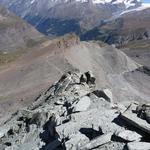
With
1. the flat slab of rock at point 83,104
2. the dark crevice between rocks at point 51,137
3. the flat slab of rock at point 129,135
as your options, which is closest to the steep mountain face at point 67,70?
the flat slab of rock at point 83,104

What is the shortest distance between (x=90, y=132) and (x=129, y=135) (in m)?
2.08

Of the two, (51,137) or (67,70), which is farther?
(67,70)

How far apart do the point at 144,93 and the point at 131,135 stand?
48.1 meters

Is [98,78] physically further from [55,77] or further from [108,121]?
[108,121]

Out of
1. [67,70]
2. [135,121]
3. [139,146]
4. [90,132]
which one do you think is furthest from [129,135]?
[67,70]

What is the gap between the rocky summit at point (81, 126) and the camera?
17.9m

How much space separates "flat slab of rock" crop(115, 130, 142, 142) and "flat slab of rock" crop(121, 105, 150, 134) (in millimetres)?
337

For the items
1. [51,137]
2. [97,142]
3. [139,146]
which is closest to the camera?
[139,146]

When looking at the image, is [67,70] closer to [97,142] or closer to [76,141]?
[76,141]

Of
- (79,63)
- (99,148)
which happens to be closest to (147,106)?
(99,148)

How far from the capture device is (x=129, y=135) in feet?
58.4

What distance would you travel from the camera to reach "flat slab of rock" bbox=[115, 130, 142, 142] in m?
17.6

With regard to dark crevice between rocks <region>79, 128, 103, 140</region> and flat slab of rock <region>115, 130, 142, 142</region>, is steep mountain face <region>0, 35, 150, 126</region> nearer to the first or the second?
dark crevice between rocks <region>79, 128, 103, 140</region>

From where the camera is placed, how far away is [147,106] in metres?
20.0
